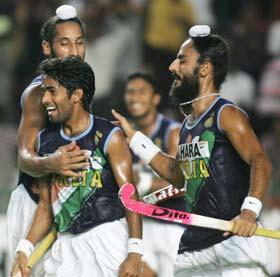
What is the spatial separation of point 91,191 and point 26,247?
2.05 feet

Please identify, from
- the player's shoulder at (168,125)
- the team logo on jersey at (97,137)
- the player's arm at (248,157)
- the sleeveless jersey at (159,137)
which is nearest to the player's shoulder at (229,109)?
the player's arm at (248,157)

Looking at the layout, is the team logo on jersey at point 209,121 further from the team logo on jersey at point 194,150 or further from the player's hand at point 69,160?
the player's hand at point 69,160

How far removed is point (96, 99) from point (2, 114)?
1.21 m

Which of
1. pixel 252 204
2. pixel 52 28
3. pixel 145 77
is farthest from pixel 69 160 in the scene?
pixel 145 77

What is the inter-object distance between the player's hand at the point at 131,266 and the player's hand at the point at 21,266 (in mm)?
708

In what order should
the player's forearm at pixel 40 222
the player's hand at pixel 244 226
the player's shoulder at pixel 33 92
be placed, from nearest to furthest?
the player's hand at pixel 244 226 < the player's forearm at pixel 40 222 < the player's shoulder at pixel 33 92

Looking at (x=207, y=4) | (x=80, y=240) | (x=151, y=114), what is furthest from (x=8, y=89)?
(x=80, y=240)

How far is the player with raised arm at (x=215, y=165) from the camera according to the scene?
7.36 m

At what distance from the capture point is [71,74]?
7.67 meters

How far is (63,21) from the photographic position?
8.41 meters

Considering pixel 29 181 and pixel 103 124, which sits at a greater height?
pixel 103 124

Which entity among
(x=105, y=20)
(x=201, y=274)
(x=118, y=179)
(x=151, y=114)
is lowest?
(x=201, y=274)

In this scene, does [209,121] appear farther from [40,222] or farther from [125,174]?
[40,222]

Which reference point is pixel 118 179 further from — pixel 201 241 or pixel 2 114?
pixel 2 114
